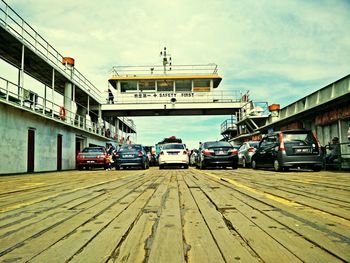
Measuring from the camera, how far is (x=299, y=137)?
14.1 meters

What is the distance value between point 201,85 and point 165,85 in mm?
3699

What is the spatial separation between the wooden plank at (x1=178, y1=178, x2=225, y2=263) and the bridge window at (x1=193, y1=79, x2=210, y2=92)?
1285 inches

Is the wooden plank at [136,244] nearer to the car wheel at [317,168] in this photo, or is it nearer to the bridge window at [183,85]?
the car wheel at [317,168]

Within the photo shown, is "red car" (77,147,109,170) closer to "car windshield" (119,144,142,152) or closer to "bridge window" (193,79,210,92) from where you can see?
"car windshield" (119,144,142,152)

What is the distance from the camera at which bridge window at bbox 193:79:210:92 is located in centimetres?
3631

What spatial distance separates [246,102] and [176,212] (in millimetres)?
30512

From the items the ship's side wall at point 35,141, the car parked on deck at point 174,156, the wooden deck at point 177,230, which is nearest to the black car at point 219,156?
the car parked on deck at point 174,156

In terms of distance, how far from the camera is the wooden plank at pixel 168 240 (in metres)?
2.37

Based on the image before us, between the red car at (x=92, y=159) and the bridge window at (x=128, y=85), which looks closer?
the red car at (x=92, y=159)

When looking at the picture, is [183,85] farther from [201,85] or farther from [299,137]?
[299,137]

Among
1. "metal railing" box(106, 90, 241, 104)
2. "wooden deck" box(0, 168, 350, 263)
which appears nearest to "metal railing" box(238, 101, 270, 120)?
"metal railing" box(106, 90, 241, 104)

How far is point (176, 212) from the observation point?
4117 millimetres

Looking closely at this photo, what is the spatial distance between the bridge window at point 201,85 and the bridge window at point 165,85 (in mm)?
2339

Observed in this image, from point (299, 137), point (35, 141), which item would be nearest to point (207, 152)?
point (299, 137)
